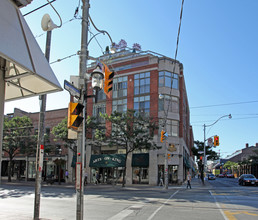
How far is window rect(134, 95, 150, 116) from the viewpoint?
1304 inches

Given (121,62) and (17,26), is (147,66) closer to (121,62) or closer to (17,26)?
(121,62)

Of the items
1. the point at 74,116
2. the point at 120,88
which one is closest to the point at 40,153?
the point at 74,116

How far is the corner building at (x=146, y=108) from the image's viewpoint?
31391 millimetres

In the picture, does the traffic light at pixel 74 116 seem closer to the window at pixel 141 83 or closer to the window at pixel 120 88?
the window at pixel 141 83

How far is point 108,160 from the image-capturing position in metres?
31.1

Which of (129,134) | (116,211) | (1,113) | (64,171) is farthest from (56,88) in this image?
(64,171)

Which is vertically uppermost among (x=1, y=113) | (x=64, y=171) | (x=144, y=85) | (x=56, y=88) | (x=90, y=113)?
(x=144, y=85)

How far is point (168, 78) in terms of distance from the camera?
109ft

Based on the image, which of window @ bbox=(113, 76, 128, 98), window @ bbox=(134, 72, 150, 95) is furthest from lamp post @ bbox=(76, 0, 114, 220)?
window @ bbox=(113, 76, 128, 98)

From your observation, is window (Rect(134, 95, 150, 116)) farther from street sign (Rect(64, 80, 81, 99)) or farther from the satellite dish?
the satellite dish

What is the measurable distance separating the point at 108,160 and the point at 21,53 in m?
27.5

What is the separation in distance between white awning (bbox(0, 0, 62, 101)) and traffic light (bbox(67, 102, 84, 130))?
3.32 ft

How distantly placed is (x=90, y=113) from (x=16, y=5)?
32.4 meters

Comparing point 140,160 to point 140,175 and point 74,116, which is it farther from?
point 74,116
